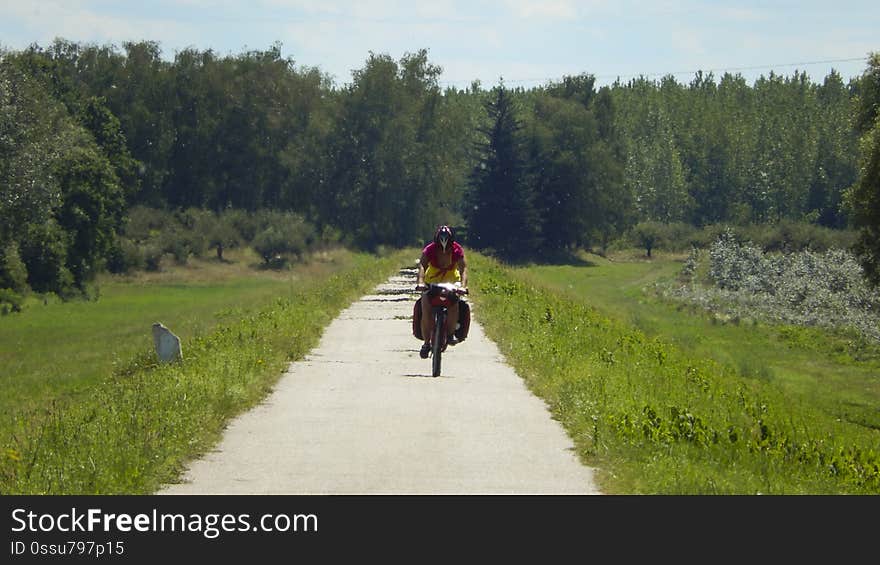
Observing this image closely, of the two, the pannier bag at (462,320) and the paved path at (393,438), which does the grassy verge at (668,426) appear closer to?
the paved path at (393,438)

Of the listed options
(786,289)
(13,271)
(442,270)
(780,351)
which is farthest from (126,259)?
(442,270)

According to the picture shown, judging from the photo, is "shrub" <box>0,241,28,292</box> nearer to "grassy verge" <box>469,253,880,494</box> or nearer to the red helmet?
"grassy verge" <box>469,253,880,494</box>

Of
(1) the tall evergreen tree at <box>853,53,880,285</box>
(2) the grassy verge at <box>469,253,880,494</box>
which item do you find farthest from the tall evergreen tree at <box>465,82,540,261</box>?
(2) the grassy verge at <box>469,253,880,494</box>

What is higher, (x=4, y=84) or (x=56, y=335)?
(x=4, y=84)

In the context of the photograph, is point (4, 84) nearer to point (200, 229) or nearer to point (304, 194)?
point (200, 229)

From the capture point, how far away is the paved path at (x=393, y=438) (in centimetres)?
1018

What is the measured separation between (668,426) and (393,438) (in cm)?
272

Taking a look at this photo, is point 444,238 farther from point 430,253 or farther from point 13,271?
point 13,271

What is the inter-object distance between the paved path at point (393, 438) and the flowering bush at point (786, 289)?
95.8ft

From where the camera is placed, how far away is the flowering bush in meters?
53.2

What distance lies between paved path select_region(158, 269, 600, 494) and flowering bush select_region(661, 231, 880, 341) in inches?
1150
